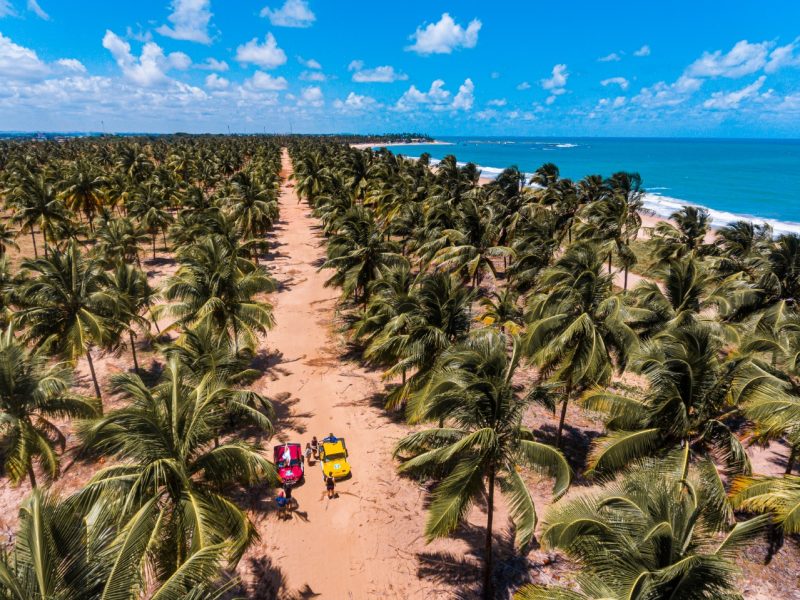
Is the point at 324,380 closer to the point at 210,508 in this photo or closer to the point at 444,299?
the point at 444,299

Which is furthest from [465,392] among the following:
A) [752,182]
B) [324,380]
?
[752,182]

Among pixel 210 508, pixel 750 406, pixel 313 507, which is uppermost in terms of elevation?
pixel 750 406

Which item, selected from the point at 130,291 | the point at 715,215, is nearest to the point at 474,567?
the point at 130,291

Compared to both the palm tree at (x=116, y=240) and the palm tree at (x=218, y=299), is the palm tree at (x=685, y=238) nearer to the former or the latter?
the palm tree at (x=218, y=299)

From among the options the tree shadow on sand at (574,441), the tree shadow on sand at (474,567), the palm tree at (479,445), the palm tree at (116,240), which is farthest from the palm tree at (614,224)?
the palm tree at (116,240)

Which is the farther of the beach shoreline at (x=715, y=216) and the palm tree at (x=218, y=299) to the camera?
the beach shoreline at (x=715, y=216)
